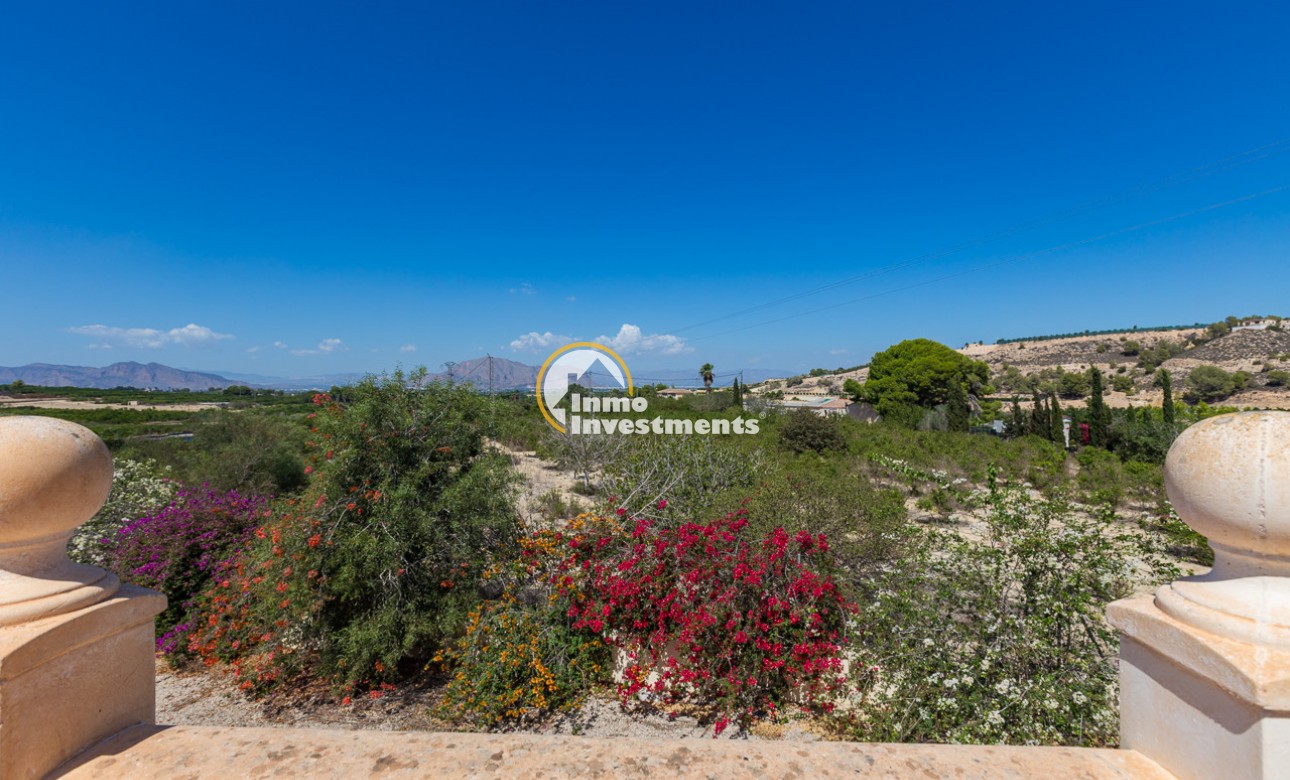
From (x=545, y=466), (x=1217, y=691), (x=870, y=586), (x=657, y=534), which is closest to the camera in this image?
(x=1217, y=691)

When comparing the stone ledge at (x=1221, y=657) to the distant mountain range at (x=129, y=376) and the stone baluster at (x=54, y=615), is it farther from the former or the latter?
the distant mountain range at (x=129, y=376)

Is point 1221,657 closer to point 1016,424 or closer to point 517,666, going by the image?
point 517,666

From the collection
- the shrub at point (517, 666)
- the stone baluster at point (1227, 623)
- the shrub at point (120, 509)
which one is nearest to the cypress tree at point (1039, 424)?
the shrub at point (517, 666)

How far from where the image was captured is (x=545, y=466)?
1517cm

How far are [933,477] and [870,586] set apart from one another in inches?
198

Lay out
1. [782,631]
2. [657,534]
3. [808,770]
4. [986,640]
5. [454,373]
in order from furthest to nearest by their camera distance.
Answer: [454,373], [657,534], [782,631], [986,640], [808,770]

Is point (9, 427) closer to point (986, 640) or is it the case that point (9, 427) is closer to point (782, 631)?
point (782, 631)

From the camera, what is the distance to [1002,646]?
11.4 feet

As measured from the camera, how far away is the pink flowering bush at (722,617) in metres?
3.90

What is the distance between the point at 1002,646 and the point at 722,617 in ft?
6.23

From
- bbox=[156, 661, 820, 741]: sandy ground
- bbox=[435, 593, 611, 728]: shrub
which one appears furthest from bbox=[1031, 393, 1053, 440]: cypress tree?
bbox=[435, 593, 611, 728]: shrub

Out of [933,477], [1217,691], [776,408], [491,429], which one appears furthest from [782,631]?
[776,408]

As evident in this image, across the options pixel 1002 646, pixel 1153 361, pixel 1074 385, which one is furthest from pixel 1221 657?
pixel 1153 361

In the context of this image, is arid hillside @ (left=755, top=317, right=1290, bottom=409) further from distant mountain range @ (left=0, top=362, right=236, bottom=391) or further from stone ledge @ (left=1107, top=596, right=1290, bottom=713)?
distant mountain range @ (left=0, top=362, right=236, bottom=391)
